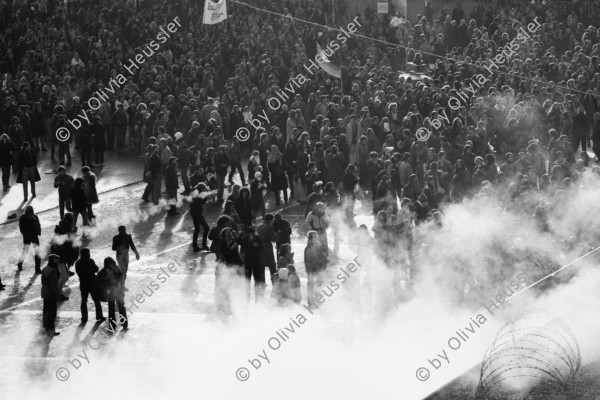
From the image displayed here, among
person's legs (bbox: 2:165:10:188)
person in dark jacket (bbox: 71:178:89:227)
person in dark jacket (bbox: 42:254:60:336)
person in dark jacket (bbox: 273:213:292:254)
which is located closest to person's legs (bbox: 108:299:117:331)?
person in dark jacket (bbox: 42:254:60:336)

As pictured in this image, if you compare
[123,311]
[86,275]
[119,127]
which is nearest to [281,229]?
[123,311]

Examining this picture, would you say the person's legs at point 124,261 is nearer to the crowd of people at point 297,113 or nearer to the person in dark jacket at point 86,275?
the crowd of people at point 297,113

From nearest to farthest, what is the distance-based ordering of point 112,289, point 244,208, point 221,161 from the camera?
point 112,289, point 244,208, point 221,161

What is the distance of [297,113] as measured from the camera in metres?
26.6

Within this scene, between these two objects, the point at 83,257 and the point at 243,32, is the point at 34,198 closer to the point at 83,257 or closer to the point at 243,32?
the point at 83,257

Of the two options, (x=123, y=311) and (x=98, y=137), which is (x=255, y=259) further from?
(x=98, y=137)

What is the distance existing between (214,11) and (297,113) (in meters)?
6.00

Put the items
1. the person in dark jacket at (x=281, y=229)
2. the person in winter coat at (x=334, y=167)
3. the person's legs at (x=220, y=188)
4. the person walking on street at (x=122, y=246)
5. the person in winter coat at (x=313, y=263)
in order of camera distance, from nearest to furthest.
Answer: the person in winter coat at (x=313, y=263), the person walking on street at (x=122, y=246), the person in dark jacket at (x=281, y=229), the person in winter coat at (x=334, y=167), the person's legs at (x=220, y=188)

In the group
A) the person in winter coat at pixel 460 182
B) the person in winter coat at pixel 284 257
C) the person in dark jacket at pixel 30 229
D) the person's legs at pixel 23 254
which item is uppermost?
the person in winter coat at pixel 460 182

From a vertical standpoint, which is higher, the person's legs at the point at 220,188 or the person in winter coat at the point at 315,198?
the person in winter coat at the point at 315,198

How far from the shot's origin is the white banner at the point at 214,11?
1230 inches

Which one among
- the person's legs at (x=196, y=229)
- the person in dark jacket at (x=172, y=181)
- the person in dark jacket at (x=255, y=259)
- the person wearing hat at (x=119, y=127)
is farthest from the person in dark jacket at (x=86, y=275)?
the person wearing hat at (x=119, y=127)

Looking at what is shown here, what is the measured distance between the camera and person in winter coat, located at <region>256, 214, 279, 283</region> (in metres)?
18.4

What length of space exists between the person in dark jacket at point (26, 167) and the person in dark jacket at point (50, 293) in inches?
270
